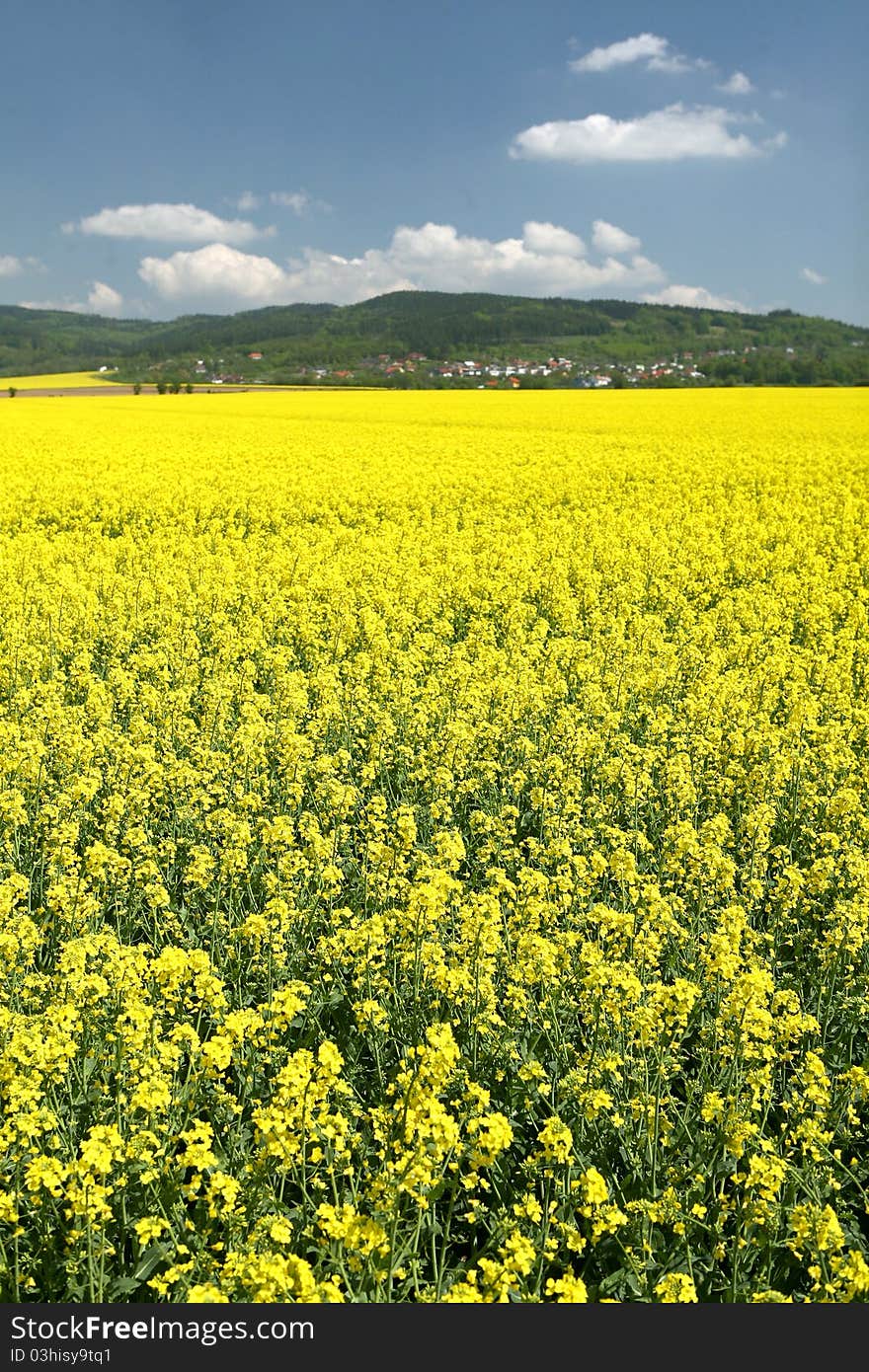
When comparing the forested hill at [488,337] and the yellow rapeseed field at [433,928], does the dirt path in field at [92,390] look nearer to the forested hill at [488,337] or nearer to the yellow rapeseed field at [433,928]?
the forested hill at [488,337]

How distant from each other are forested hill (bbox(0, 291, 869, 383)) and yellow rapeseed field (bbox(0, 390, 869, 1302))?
9660 cm

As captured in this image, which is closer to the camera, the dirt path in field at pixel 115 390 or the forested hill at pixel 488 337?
the dirt path in field at pixel 115 390

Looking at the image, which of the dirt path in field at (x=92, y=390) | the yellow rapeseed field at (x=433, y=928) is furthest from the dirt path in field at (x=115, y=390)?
the yellow rapeseed field at (x=433, y=928)

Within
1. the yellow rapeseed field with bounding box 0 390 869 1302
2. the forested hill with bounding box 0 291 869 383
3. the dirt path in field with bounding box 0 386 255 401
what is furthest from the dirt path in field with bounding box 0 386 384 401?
the yellow rapeseed field with bounding box 0 390 869 1302

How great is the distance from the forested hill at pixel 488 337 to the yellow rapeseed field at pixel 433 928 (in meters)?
96.6

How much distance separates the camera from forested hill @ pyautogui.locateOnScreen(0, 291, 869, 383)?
127188 mm

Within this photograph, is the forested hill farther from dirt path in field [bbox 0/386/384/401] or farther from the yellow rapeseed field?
the yellow rapeseed field

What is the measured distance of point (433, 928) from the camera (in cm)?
518

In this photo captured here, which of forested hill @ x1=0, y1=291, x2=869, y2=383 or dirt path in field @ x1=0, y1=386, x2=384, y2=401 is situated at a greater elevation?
forested hill @ x1=0, y1=291, x2=869, y2=383

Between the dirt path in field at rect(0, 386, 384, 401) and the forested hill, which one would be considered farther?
the forested hill

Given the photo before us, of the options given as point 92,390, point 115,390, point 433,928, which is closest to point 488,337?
point 115,390

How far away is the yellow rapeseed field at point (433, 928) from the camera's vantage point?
3656mm

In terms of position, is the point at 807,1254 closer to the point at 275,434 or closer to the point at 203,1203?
the point at 203,1203

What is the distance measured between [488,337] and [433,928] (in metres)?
158
